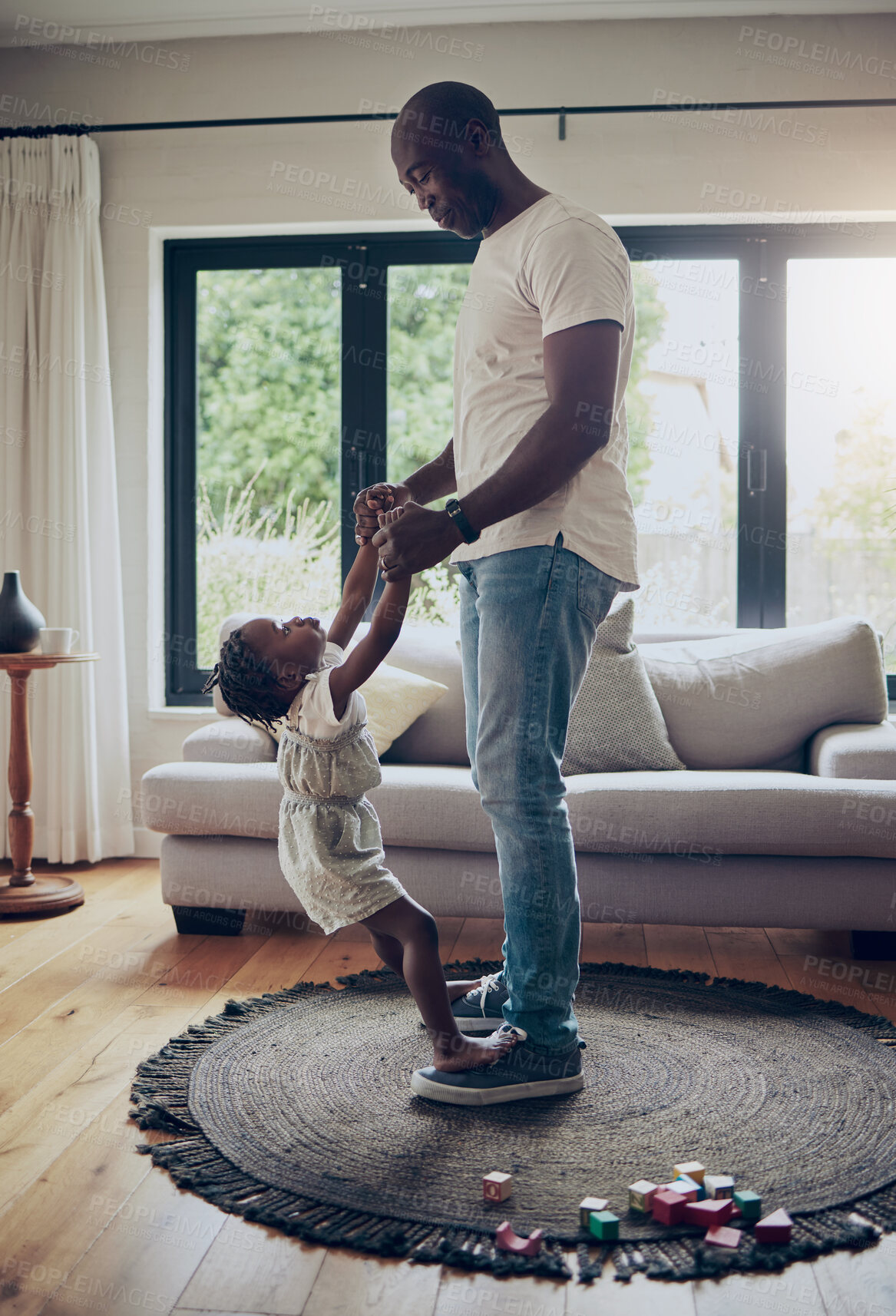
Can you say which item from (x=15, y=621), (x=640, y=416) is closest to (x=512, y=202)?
(x=15, y=621)

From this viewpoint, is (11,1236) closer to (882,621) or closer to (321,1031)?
(321,1031)

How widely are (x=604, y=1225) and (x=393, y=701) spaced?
1.76 meters

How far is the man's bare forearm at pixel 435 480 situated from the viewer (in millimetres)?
1928

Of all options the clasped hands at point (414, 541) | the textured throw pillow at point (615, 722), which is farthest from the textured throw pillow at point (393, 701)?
the clasped hands at point (414, 541)

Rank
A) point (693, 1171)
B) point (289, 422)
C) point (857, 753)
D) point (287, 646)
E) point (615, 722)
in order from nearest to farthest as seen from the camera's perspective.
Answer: point (693, 1171), point (287, 646), point (857, 753), point (615, 722), point (289, 422)

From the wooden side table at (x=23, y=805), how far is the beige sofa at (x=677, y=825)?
1.53ft

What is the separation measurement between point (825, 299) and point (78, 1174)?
3.43m

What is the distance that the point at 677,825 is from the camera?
2467mm

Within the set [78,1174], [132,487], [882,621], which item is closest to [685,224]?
[882,621]

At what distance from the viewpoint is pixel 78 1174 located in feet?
4.86

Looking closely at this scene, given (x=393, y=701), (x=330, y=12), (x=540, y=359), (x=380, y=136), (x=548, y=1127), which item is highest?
(x=330, y=12)

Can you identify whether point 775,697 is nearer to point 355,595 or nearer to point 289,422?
point 355,595

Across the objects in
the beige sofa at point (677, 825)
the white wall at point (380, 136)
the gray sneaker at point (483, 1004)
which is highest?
the white wall at point (380, 136)

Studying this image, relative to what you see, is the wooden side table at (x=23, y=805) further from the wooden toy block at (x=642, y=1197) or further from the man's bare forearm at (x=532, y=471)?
the wooden toy block at (x=642, y=1197)
